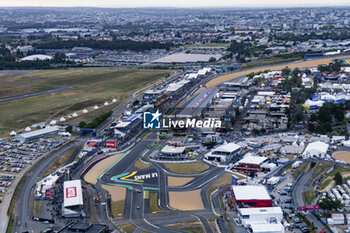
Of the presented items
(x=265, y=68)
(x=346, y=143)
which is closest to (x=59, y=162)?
(x=346, y=143)

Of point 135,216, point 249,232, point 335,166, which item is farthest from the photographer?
point 335,166

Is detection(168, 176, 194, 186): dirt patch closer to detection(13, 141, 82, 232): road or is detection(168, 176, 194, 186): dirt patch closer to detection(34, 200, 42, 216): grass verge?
detection(34, 200, 42, 216): grass verge

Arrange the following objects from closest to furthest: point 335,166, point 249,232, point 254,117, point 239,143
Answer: point 249,232
point 335,166
point 239,143
point 254,117

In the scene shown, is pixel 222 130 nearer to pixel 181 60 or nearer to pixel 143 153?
pixel 143 153

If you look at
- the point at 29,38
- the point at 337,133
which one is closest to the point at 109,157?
the point at 337,133

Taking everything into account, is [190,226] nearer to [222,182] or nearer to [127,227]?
[127,227]

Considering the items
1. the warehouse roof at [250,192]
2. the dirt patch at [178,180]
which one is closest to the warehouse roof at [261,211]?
the warehouse roof at [250,192]
